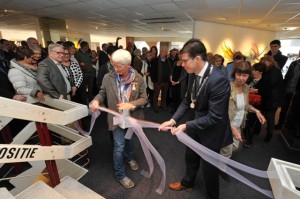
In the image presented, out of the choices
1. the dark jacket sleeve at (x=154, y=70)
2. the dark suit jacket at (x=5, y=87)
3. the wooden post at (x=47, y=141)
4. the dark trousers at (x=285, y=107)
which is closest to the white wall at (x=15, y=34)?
the dark jacket sleeve at (x=154, y=70)

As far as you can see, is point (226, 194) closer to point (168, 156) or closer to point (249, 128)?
point (168, 156)

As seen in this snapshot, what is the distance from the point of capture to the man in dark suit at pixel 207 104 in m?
1.46

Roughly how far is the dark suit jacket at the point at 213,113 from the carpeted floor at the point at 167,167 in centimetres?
91

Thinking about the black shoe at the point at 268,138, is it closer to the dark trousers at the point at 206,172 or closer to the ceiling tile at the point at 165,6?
the dark trousers at the point at 206,172

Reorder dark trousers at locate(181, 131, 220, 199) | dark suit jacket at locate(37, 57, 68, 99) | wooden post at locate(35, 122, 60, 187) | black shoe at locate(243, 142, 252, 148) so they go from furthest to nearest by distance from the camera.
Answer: black shoe at locate(243, 142, 252, 148) < dark suit jacket at locate(37, 57, 68, 99) < dark trousers at locate(181, 131, 220, 199) < wooden post at locate(35, 122, 60, 187)

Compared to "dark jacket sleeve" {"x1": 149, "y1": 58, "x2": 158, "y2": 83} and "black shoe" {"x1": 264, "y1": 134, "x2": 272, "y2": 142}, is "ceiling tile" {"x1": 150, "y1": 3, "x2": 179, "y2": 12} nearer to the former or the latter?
"dark jacket sleeve" {"x1": 149, "y1": 58, "x2": 158, "y2": 83}

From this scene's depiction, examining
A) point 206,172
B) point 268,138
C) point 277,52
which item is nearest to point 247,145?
point 268,138

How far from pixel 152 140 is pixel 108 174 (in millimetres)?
1174

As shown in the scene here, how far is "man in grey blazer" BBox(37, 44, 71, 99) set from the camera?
7.62 ft

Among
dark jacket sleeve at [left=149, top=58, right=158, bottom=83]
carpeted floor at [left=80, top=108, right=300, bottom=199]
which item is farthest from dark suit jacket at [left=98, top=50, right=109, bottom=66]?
carpeted floor at [left=80, top=108, right=300, bottom=199]

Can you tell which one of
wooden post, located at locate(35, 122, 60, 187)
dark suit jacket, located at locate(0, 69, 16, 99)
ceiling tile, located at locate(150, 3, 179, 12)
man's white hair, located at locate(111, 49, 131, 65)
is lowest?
wooden post, located at locate(35, 122, 60, 187)

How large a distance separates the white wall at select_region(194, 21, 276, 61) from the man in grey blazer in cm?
639

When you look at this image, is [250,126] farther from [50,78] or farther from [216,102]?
[50,78]

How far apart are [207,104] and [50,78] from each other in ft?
6.71
